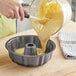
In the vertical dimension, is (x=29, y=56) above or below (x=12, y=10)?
below

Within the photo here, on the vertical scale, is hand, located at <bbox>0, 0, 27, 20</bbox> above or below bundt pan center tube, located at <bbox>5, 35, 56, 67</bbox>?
above

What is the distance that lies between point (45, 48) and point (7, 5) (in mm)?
240

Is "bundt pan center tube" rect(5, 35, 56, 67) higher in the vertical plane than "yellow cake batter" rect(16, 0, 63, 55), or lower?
lower

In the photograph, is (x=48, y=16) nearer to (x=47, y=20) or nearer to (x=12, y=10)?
(x=47, y=20)

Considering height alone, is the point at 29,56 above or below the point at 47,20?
below

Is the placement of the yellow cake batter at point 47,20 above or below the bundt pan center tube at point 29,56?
above

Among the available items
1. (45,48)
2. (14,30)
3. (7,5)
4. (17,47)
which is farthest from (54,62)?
(14,30)

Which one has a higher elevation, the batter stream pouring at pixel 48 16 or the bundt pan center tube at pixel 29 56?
the batter stream pouring at pixel 48 16

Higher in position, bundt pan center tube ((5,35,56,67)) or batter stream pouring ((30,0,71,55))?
batter stream pouring ((30,0,71,55))

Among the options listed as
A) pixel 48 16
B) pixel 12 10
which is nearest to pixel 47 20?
pixel 48 16

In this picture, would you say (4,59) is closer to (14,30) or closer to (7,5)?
(7,5)

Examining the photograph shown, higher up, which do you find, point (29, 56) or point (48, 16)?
point (48, 16)

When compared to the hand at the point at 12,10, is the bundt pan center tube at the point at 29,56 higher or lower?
lower

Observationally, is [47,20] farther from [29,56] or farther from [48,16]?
[29,56]
